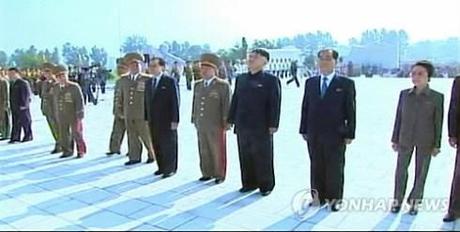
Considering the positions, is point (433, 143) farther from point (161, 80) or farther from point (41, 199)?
point (41, 199)

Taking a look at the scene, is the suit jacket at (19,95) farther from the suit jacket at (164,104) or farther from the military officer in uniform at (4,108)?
the suit jacket at (164,104)

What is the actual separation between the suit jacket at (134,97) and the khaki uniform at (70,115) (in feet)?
2.47

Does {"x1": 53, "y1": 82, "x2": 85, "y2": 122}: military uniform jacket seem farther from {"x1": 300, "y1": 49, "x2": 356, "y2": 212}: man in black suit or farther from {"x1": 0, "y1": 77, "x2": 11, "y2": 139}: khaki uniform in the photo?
{"x1": 300, "y1": 49, "x2": 356, "y2": 212}: man in black suit

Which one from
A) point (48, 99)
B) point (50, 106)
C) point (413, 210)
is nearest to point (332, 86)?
point (413, 210)

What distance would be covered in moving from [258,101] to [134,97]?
212cm

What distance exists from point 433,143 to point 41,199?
337cm

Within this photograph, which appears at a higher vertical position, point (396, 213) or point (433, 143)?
point (433, 143)

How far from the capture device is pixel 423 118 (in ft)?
12.7

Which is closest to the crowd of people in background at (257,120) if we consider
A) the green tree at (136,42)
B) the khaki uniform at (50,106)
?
the khaki uniform at (50,106)

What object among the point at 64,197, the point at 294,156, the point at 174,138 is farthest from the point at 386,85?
Result: the point at 64,197

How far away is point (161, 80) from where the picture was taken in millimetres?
5602

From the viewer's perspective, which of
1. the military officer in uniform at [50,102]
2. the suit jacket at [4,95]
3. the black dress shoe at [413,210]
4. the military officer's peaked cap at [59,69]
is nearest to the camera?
the black dress shoe at [413,210]

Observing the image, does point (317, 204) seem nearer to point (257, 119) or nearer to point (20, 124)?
point (257, 119)

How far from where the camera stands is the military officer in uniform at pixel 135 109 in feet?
20.4
